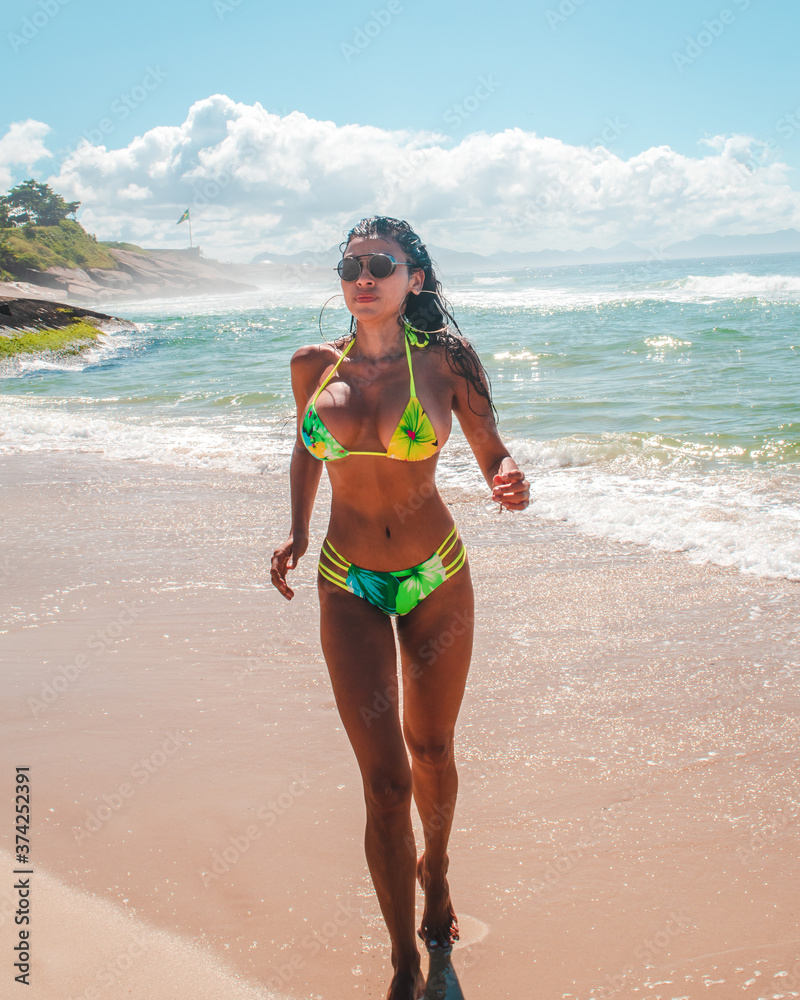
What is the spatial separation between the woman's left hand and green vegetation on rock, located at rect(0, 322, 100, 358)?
2261cm

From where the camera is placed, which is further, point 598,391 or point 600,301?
point 600,301

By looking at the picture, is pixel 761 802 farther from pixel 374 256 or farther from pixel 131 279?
pixel 131 279

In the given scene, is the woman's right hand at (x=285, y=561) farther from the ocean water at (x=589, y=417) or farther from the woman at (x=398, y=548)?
the ocean water at (x=589, y=417)

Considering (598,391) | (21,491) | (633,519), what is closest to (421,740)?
(633,519)

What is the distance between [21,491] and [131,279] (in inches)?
3176

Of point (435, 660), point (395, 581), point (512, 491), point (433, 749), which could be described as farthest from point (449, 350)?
point (433, 749)

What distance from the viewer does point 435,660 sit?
7.68 feet

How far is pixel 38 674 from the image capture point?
392cm

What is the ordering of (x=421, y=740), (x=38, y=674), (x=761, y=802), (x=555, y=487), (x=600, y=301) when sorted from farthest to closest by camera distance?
1. (x=600, y=301)
2. (x=555, y=487)
3. (x=38, y=674)
4. (x=761, y=802)
5. (x=421, y=740)

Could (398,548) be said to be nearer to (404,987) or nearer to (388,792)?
(388,792)

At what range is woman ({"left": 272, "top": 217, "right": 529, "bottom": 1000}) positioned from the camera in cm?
219

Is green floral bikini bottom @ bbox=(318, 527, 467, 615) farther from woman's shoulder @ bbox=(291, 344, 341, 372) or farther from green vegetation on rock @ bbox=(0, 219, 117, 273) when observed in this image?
green vegetation on rock @ bbox=(0, 219, 117, 273)

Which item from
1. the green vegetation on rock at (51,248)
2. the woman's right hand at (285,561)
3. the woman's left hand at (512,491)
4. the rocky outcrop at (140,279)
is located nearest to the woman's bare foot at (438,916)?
the woman's right hand at (285,561)

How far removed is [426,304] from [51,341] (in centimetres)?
2454
